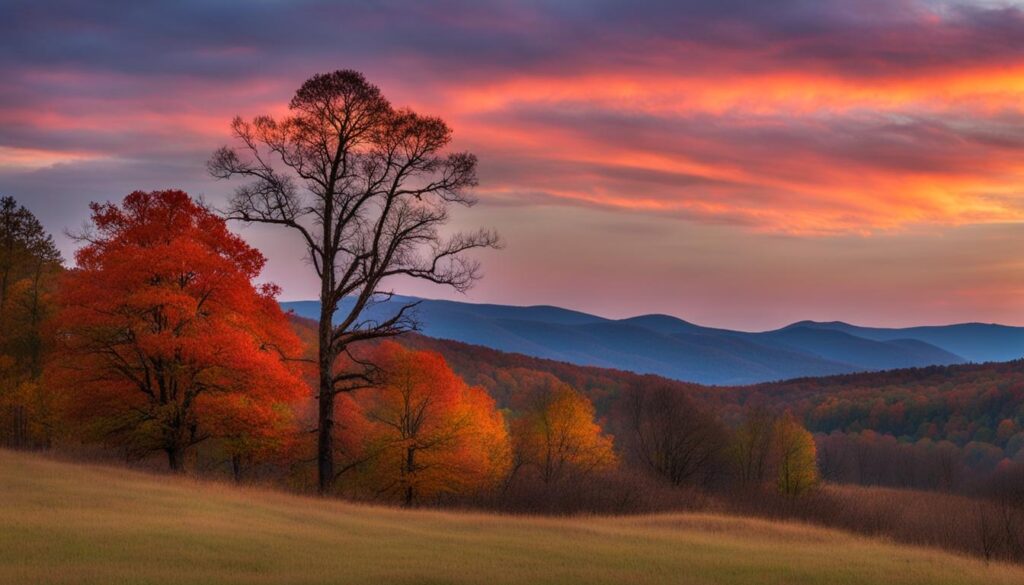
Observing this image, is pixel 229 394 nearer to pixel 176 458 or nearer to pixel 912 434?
pixel 176 458

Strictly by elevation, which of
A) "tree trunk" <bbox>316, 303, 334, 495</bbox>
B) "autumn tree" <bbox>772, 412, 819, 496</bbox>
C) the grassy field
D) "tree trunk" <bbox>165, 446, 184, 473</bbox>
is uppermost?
"tree trunk" <bbox>316, 303, 334, 495</bbox>

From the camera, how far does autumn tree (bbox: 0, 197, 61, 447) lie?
55281mm

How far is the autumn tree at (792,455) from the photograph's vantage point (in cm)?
10512

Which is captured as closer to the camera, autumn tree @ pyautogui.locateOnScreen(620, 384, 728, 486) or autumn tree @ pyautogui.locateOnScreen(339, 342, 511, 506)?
autumn tree @ pyautogui.locateOnScreen(339, 342, 511, 506)

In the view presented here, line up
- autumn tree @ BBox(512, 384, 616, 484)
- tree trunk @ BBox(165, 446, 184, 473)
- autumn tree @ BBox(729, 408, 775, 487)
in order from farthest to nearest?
autumn tree @ BBox(729, 408, 775, 487)
autumn tree @ BBox(512, 384, 616, 484)
tree trunk @ BBox(165, 446, 184, 473)

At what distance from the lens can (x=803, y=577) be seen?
2478 centimetres

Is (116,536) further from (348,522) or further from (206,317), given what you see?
(206,317)

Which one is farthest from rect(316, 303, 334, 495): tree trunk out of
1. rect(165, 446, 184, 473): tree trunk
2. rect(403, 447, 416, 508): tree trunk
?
rect(403, 447, 416, 508): tree trunk

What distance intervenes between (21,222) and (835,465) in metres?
129

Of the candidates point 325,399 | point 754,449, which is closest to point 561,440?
point 325,399

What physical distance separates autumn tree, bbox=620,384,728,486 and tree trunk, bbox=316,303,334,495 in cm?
5356

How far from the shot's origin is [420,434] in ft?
182

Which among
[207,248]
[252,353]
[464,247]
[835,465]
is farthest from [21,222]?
[835,465]

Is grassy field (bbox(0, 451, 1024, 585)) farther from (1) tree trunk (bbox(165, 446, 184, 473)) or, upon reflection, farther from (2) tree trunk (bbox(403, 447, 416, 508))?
(2) tree trunk (bbox(403, 447, 416, 508))
